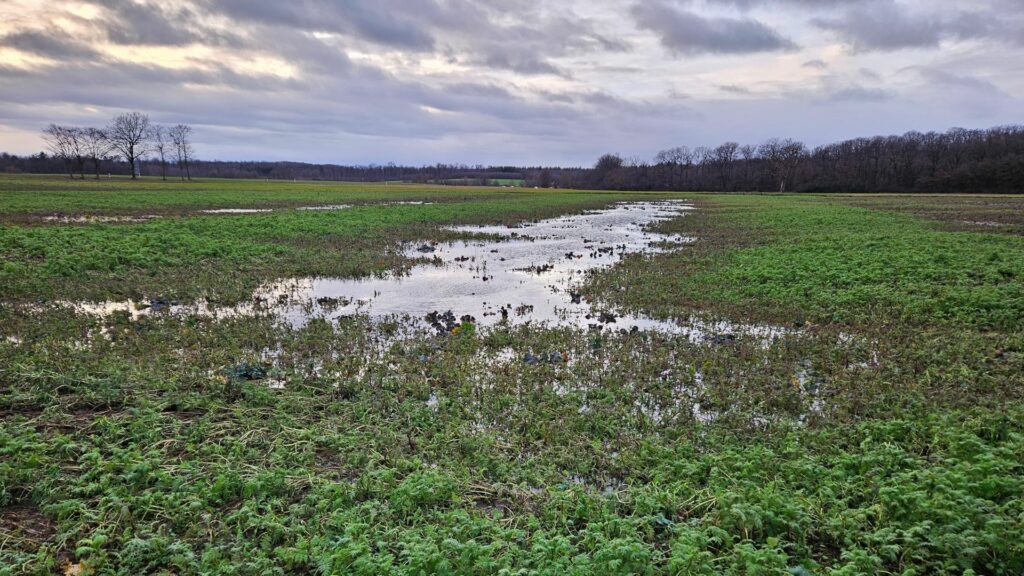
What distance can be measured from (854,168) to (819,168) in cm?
742

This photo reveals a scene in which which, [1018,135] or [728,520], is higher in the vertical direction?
[1018,135]

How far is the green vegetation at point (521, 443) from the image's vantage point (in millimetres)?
4438

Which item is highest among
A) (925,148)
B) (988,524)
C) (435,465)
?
(925,148)

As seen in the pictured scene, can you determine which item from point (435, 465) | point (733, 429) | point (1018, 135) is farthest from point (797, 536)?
point (1018, 135)

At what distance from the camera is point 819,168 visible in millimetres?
123812

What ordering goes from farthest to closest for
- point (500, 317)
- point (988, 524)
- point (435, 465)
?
point (500, 317) < point (435, 465) < point (988, 524)

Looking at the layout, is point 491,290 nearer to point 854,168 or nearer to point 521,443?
point 521,443

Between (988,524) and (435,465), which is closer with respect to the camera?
(988,524)

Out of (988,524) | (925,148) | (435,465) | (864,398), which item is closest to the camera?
(988,524)

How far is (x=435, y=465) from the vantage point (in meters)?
6.13

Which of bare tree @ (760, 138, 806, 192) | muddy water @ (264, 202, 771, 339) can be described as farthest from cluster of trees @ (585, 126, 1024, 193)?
muddy water @ (264, 202, 771, 339)

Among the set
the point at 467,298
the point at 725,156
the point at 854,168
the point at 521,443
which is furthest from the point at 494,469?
the point at 725,156

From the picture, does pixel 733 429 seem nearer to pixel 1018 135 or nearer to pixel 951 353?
pixel 951 353

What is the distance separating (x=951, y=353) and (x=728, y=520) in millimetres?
8106
